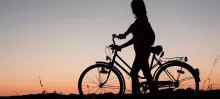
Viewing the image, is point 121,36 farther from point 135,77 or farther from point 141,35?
point 135,77

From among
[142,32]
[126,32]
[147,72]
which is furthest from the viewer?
[147,72]

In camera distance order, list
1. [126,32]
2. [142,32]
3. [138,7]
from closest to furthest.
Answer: [138,7] < [142,32] < [126,32]

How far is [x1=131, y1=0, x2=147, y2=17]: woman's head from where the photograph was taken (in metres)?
9.15

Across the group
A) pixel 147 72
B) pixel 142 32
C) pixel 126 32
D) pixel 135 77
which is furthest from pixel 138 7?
pixel 135 77

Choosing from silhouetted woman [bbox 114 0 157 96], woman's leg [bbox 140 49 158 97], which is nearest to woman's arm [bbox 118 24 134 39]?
silhouetted woman [bbox 114 0 157 96]

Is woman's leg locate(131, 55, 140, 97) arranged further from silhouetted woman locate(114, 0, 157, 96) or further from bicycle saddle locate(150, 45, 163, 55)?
bicycle saddle locate(150, 45, 163, 55)

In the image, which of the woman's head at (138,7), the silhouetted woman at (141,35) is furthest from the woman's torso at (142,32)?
the woman's head at (138,7)

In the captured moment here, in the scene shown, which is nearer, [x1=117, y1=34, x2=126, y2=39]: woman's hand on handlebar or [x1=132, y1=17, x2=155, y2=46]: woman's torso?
[x1=132, y1=17, x2=155, y2=46]: woman's torso

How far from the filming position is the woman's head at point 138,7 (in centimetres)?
915

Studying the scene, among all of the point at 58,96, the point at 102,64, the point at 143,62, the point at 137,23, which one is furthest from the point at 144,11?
the point at 58,96

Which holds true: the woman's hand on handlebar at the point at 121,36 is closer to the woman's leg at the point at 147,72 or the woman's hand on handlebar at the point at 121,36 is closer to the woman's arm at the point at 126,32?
the woman's arm at the point at 126,32

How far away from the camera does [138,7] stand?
361 inches

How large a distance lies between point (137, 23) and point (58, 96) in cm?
395

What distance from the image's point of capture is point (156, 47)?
9312mm
